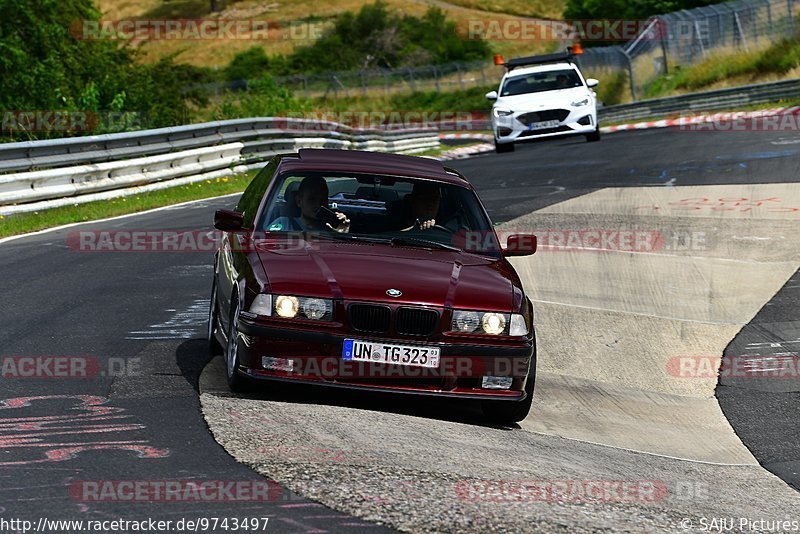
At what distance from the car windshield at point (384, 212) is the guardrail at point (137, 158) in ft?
31.3

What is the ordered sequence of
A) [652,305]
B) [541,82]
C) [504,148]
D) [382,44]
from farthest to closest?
[382,44] < [504,148] < [541,82] < [652,305]

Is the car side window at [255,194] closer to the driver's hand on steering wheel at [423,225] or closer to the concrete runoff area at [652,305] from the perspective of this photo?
the driver's hand on steering wheel at [423,225]

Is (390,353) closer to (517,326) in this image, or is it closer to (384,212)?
(517,326)

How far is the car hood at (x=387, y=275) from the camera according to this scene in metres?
7.48

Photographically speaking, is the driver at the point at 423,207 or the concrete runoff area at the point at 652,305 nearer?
the driver at the point at 423,207

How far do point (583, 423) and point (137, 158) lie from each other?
14073 millimetres

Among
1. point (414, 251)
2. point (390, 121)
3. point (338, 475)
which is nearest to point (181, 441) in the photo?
point (338, 475)

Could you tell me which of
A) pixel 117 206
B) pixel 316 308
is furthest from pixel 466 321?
pixel 117 206

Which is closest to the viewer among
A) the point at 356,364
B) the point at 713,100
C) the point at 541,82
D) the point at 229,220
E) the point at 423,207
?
the point at 356,364

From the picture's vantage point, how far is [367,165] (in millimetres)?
9070

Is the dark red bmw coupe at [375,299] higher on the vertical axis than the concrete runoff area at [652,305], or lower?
higher

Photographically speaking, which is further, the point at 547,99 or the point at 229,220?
the point at 547,99

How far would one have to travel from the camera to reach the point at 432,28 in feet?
330

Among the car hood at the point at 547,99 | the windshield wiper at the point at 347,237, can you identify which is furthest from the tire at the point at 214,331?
the car hood at the point at 547,99
